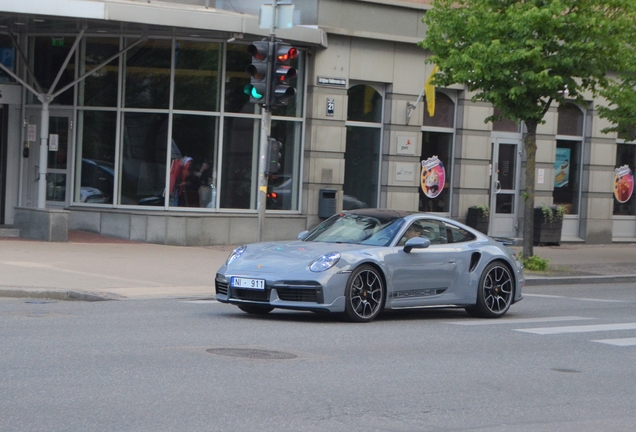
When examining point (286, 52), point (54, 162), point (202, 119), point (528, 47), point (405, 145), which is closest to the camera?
point (286, 52)

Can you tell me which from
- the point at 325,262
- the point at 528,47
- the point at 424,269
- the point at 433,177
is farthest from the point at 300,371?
the point at 433,177

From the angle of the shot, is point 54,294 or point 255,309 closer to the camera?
point 255,309

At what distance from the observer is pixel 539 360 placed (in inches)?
391

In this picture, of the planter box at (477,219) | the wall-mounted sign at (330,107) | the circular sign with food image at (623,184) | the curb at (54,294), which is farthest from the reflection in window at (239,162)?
the circular sign with food image at (623,184)

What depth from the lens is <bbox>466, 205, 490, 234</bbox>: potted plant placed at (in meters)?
26.3

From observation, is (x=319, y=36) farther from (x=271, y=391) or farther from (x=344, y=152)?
(x=271, y=391)

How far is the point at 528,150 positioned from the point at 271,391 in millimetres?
13983

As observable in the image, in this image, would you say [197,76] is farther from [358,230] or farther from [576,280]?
[358,230]

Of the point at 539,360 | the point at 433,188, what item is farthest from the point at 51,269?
the point at 433,188

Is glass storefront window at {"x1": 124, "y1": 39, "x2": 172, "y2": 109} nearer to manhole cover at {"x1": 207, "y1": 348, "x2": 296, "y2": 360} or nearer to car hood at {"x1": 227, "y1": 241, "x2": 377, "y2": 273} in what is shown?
car hood at {"x1": 227, "y1": 241, "x2": 377, "y2": 273}

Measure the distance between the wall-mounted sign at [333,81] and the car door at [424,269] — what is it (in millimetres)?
11459

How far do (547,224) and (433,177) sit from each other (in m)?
3.37

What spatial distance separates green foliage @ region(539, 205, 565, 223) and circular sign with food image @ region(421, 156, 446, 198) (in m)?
2.80

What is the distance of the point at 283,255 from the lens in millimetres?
11766
